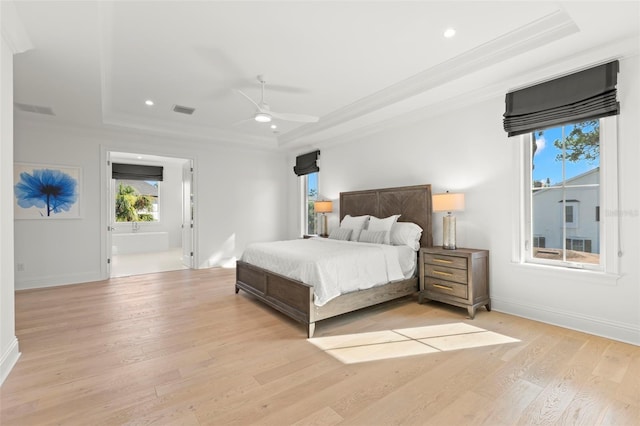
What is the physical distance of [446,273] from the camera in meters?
3.64

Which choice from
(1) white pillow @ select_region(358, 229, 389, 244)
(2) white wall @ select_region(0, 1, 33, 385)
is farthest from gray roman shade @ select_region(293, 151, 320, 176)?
(2) white wall @ select_region(0, 1, 33, 385)

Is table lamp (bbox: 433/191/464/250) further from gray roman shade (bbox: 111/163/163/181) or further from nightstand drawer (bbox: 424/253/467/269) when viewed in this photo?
gray roman shade (bbox: 111/163/163/181)

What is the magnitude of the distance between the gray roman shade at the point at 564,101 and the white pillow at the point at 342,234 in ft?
8.27

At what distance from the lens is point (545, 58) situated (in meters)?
2.94

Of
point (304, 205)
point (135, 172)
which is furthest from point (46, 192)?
point (304, 205)

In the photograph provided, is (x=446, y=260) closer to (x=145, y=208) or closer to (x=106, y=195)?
(x=106, y=195)

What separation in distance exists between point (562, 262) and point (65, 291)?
6517 mm

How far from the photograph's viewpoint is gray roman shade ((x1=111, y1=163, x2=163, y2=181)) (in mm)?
8922

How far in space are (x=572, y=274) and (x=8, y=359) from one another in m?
4.94

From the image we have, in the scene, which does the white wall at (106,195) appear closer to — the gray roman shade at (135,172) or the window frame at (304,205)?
Answer: the window frame at (304,205)

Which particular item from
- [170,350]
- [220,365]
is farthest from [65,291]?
[220,365]

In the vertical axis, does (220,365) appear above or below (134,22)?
below

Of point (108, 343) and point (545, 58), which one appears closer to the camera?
point (108, 343)

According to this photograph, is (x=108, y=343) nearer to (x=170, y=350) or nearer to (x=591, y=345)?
(x=170, y=350)
